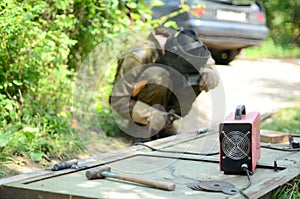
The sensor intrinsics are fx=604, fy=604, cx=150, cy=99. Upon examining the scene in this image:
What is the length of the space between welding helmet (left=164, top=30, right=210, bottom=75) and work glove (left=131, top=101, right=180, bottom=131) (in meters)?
0.49

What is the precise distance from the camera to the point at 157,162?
4.07 m

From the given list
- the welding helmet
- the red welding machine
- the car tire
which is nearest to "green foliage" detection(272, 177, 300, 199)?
the red welding machine

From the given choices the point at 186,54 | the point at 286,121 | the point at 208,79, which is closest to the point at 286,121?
the point at 286,121

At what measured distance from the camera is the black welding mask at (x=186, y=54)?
5642mm

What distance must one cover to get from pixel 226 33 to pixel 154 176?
6.27m

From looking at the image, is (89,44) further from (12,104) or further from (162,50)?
(12,104)

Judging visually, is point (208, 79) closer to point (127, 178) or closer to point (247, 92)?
point (127, 178)

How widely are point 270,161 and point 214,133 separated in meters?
1.19

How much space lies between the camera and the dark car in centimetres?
905

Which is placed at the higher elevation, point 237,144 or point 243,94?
point 237,144

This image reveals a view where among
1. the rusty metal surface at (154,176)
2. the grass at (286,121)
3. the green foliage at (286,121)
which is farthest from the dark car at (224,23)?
the rusty metal surface at (154,176)

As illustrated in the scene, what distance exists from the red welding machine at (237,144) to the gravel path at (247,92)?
1894 mm

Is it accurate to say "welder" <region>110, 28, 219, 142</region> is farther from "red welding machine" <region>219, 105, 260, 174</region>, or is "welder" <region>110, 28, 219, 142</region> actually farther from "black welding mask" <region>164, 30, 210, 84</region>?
"red welding machine" <region>219, 105, 260, 174</region>

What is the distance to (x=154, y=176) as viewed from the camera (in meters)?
3.65
